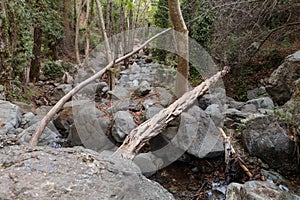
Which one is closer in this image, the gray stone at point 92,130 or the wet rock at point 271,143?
the wet rock at point 271,143

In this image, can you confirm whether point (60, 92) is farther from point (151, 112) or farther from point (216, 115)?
point (216, 115)

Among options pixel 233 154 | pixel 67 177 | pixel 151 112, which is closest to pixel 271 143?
pixel 233 154

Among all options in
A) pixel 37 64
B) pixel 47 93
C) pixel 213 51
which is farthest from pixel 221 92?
pixel 37 64

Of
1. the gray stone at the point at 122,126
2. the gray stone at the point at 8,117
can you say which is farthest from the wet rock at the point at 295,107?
the gray stone at the point at 8,117

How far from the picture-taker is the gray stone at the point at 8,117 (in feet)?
12.5

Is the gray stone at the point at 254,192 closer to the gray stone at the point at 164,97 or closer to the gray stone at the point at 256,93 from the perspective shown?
the gray stone at the point at 164,97

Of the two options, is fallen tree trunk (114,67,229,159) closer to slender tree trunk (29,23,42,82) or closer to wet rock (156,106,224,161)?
wet rock (156,106,224,161)

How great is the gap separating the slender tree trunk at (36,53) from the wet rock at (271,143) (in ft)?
17.7

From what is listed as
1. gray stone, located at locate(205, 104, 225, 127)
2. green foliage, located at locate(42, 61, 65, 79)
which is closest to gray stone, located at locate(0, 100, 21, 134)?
gray stone, located at locate(205, 104, 225, 127)

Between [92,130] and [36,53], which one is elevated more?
[36,53]

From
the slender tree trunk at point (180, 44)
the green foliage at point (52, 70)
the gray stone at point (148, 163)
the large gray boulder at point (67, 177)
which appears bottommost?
the gray stone at point (148, 163)

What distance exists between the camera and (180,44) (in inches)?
170

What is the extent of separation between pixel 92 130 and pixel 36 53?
156 inches

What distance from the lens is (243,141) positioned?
365 cm
